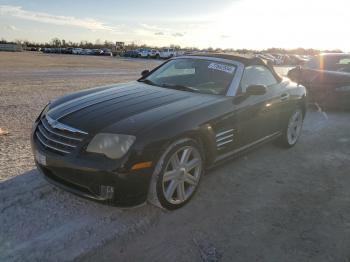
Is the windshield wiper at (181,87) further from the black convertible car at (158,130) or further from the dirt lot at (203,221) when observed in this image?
the dirt lot at (203,221)

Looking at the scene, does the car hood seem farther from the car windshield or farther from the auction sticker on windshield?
the auction sticker on windshield

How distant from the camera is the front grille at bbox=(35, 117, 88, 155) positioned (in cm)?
341

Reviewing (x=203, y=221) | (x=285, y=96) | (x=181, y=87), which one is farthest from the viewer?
(x=285, y=96)

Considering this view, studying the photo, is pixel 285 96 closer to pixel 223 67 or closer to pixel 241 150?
pixel 223 67

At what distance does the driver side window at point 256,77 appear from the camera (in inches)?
189

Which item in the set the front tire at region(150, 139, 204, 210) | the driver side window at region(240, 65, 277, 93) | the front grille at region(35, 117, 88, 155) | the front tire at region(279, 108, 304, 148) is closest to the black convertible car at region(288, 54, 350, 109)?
the front tire at region(279, 108, 304, 148)

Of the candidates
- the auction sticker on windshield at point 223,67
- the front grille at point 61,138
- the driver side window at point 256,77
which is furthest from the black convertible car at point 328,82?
the front grille at point 61,138

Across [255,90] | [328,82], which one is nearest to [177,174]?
[255,90]

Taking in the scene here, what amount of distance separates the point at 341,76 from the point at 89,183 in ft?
24.8

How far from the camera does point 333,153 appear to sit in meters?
5.99

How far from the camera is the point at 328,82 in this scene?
355 inches

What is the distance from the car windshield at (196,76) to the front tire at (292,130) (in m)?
1.61

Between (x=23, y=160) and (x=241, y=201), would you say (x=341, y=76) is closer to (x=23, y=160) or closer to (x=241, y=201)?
(x=241, y=201)

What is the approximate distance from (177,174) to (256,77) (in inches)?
83.0
